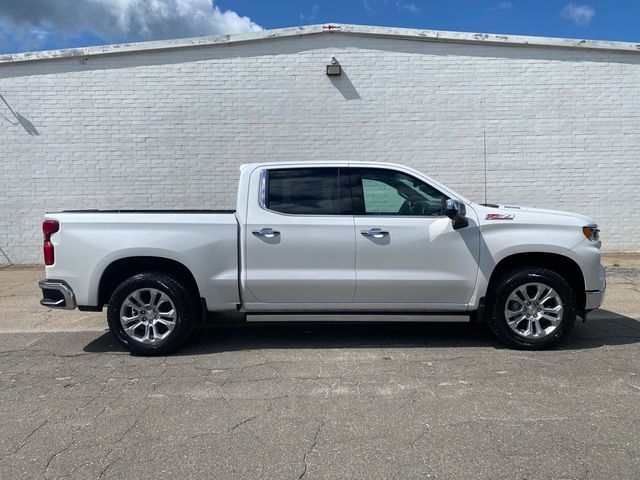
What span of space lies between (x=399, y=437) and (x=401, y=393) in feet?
2.63

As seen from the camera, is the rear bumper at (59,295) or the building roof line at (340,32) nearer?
the rear bumper at (59,295)

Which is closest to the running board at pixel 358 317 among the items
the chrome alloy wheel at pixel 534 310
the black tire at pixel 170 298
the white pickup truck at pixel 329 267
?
the white pickup truck at pixel 329 267

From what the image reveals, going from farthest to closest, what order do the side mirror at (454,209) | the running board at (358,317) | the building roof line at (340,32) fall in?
the building roof line at (340,32) → the running board at (358,317) → the side mirror at (454,209)

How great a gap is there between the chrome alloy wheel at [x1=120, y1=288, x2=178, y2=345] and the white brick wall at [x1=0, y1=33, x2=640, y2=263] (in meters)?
6.33

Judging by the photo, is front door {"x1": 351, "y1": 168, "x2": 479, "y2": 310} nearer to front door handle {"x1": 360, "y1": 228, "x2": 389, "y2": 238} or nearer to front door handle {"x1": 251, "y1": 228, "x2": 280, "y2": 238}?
front door handle {"x1": 360, "y1": 228, "x2": 389, "y2": 238}

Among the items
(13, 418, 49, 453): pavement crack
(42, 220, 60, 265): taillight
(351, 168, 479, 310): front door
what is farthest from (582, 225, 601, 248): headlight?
(42, 220, 60, 265): taillight

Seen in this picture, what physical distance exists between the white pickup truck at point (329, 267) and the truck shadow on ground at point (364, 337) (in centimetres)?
43

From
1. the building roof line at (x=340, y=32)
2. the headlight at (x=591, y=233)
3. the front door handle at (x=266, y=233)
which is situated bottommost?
the headlight at (x=591, y=233)

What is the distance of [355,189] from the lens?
5684mm

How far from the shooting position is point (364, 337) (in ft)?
20.2

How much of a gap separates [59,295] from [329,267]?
2.74 m

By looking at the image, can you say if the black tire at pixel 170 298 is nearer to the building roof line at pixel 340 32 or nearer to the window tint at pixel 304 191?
the window tint at pixel 304 191

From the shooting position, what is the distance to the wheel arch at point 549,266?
18.3 feet

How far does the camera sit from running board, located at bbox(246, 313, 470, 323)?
5582 millimetres
